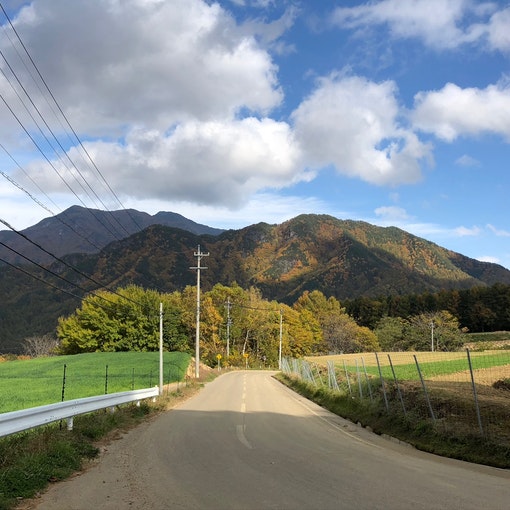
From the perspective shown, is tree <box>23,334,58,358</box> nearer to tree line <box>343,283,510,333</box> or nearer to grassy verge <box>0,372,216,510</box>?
tree line <box>343,283,510,333</box>

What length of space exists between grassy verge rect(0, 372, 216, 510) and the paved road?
354 mm

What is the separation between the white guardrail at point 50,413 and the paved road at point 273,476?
141 cm

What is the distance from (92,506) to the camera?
6.29 meters

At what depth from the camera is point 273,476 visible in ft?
25.3

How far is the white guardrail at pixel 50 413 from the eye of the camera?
8.60m

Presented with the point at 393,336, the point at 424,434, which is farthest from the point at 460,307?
the point at 424,434

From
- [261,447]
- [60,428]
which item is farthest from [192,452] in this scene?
[60,428]

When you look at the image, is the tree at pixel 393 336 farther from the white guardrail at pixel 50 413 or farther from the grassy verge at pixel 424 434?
the white guardrail at pixel 50 413

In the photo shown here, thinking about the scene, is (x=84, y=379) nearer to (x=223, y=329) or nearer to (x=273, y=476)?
(x=273, y=476)

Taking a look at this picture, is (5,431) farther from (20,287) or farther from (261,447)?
(20,287)

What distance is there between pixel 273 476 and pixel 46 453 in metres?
4.22

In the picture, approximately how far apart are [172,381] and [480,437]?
2889 centimetres

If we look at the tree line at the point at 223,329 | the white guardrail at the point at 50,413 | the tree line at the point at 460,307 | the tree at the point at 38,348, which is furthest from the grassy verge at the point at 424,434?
the tree line at the point at 460,307

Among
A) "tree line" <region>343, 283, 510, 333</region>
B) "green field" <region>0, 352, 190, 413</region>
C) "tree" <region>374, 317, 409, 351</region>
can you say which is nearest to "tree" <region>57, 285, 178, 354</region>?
"green field" <region>0, 352, 190, 413</region>
